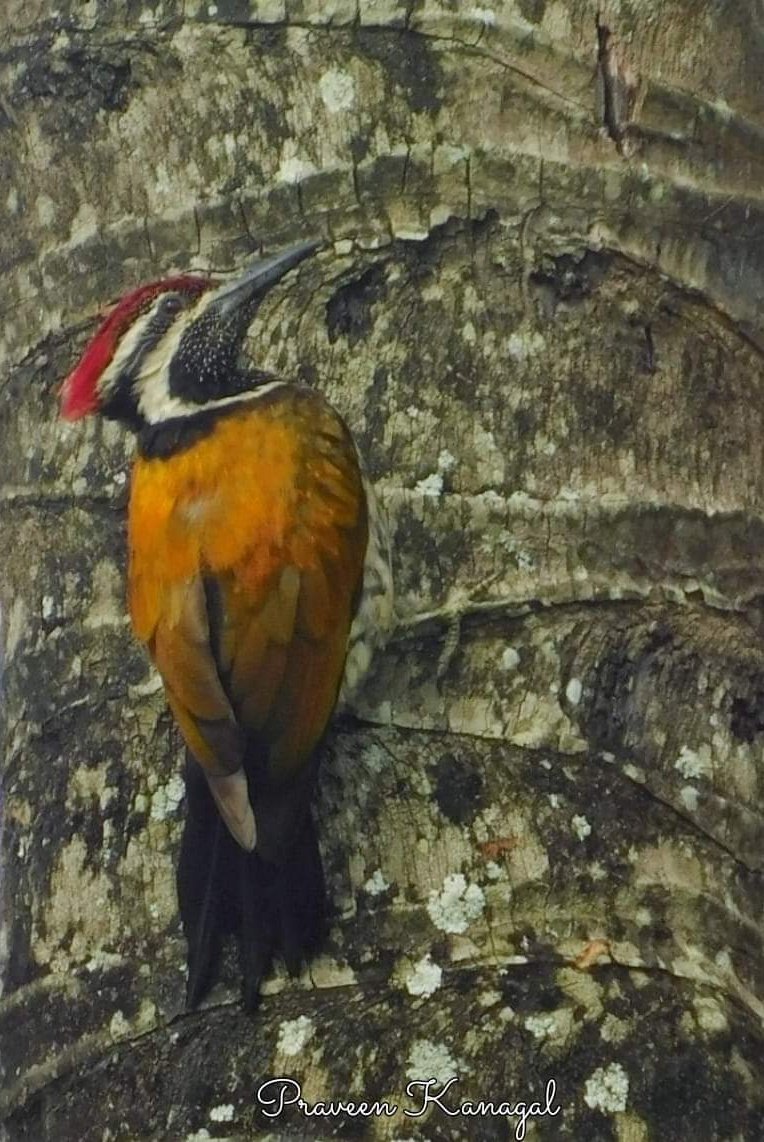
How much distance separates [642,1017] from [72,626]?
106 cm

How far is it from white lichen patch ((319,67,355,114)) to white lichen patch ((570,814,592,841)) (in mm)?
1186

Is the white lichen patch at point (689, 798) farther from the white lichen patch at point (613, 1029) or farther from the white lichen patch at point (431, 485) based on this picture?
the white lichen patch at point (431, 485)

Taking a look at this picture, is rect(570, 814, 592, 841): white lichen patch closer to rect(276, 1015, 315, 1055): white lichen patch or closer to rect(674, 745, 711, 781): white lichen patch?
rect(674, 745, 711, 781): white lichen patch

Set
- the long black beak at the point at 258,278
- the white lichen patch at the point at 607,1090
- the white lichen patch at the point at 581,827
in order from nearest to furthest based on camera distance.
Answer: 1. the white lichen patch at the point at 607,1090
2. the white lichen patch at the point at 581,827
3. the long black beak at the point at 258,278

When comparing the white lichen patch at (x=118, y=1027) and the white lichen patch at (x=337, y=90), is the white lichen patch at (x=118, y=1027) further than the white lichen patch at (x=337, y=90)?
No

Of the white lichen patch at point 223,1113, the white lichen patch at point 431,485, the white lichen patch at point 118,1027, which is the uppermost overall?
the white lichen patch at point 431,485

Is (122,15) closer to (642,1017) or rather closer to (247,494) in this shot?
(247,494)

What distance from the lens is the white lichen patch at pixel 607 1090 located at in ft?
8.11

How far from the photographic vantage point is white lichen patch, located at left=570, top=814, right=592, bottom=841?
Result: 270 cm

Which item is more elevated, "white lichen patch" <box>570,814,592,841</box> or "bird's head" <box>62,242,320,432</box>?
"bird's head" <box>62,242,320,432</box>

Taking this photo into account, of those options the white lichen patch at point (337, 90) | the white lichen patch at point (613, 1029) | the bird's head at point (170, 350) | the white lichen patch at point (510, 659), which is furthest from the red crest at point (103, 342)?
the white lichen patch at point (613, 1029)

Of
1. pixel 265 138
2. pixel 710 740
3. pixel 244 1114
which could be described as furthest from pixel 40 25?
pixel 244 1114

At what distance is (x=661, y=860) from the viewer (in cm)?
271

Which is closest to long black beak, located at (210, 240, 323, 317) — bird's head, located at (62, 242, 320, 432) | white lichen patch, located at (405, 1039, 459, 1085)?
bird's head, located at (62, 242, 320, 432)
